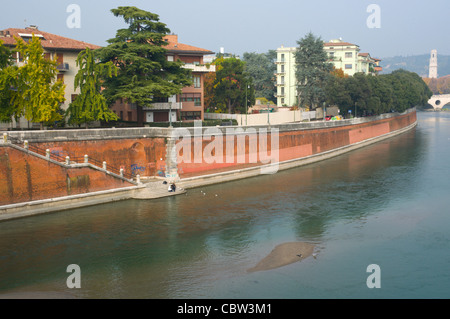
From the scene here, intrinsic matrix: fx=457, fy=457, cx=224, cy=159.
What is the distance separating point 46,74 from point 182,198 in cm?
1716

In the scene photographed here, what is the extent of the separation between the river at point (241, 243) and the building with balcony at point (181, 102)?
57.1ft

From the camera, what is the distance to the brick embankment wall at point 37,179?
34531mm

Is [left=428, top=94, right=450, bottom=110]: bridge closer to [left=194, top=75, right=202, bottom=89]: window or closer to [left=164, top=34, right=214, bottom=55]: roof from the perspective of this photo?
[left=164, top=34, right=214, bottom=55]: roof

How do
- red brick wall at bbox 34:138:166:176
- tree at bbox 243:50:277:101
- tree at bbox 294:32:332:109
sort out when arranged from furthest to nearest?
tree at bbox 243:50:277:101, tree at bbox 294:32:332:109, red brick wall at bbox 34:138:166:176

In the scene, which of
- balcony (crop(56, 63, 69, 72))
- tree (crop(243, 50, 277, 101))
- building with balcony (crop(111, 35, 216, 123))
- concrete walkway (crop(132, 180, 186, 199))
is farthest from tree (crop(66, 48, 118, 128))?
tree (crop(243, 50, 277, 101))

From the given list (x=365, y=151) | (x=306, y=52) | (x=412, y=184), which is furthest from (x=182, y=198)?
(x=306, y=52)

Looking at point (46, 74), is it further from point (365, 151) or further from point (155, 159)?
point (365, 151)

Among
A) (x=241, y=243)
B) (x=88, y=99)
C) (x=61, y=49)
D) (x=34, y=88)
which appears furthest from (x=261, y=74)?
(x=241, y=243)

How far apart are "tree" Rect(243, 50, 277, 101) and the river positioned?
242ft

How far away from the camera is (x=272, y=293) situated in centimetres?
2380

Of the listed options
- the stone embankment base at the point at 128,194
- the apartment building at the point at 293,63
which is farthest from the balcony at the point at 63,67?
the apartment building at the point at 293,63

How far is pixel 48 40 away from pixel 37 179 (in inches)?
950

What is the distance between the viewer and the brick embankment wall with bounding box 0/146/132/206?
34.5 m

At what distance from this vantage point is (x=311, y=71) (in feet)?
302
